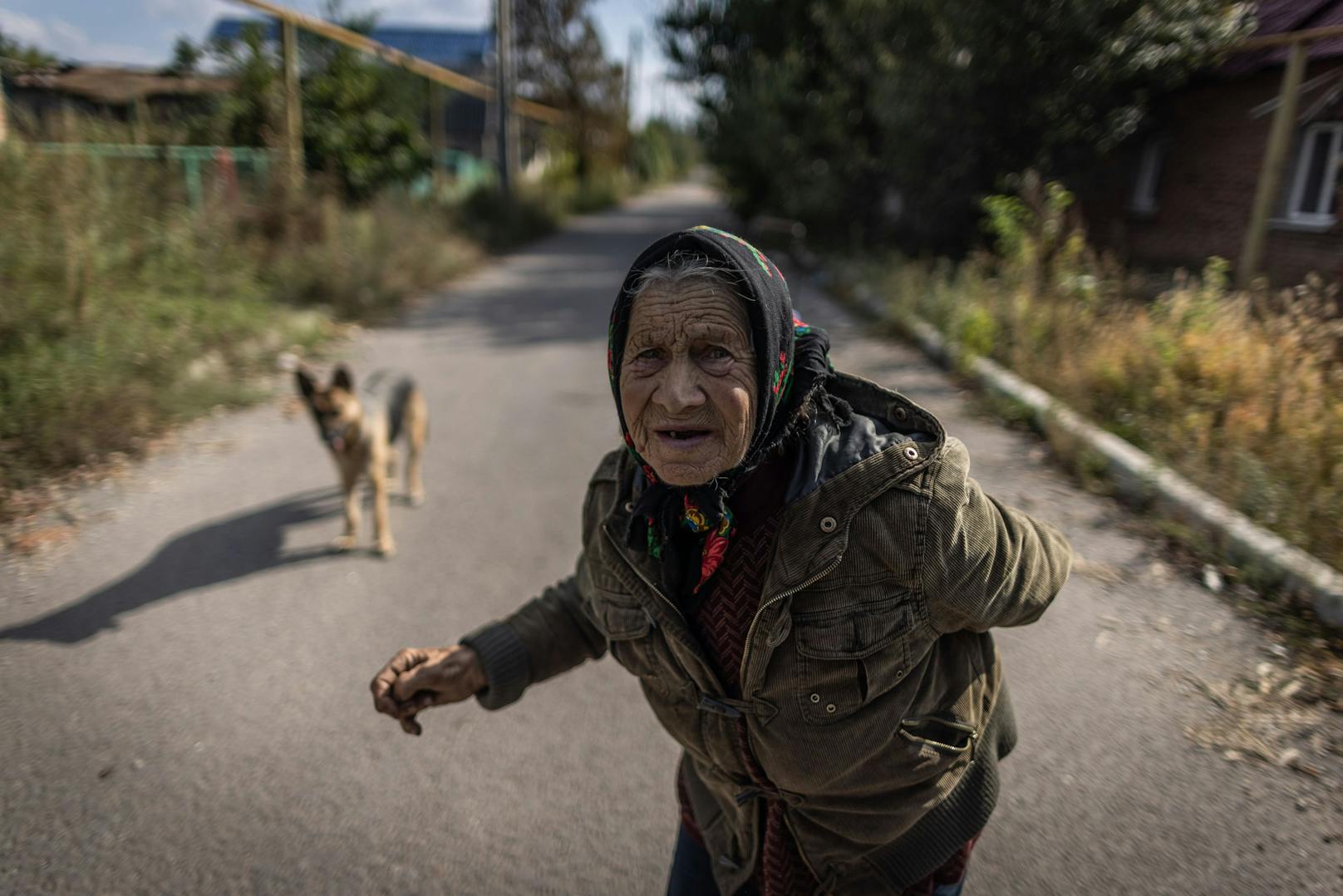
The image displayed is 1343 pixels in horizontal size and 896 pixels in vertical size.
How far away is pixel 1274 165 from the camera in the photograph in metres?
7.50

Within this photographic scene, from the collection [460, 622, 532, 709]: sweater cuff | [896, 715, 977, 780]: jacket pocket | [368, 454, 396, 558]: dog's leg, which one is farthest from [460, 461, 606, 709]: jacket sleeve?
[368, 454, 396, 558]: dog's leg

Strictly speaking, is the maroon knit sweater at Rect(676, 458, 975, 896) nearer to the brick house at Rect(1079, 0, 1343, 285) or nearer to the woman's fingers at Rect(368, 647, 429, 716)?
the woman's fingers at Rect(368, 647, 429, 716)

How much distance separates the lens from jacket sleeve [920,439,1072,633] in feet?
4.73

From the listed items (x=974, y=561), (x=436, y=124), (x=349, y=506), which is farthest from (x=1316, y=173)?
(x=436, y=124)

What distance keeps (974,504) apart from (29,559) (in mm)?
4715

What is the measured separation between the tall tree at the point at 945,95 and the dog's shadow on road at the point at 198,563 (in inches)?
413

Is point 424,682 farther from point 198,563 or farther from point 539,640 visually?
point 198,563

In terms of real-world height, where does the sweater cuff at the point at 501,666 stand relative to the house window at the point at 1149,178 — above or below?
below

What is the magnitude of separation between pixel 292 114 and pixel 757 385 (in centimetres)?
1170

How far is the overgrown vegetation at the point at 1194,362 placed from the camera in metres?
4.30

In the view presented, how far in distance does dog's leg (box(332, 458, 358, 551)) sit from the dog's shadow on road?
0.31 ft

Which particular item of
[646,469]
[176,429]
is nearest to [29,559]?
[176,429]

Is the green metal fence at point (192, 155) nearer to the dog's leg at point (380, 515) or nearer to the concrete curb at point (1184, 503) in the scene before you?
the dog's leg at point (380, 515)

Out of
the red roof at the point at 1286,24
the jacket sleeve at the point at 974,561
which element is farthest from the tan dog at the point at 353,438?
the red roof at the point at 1286,24
